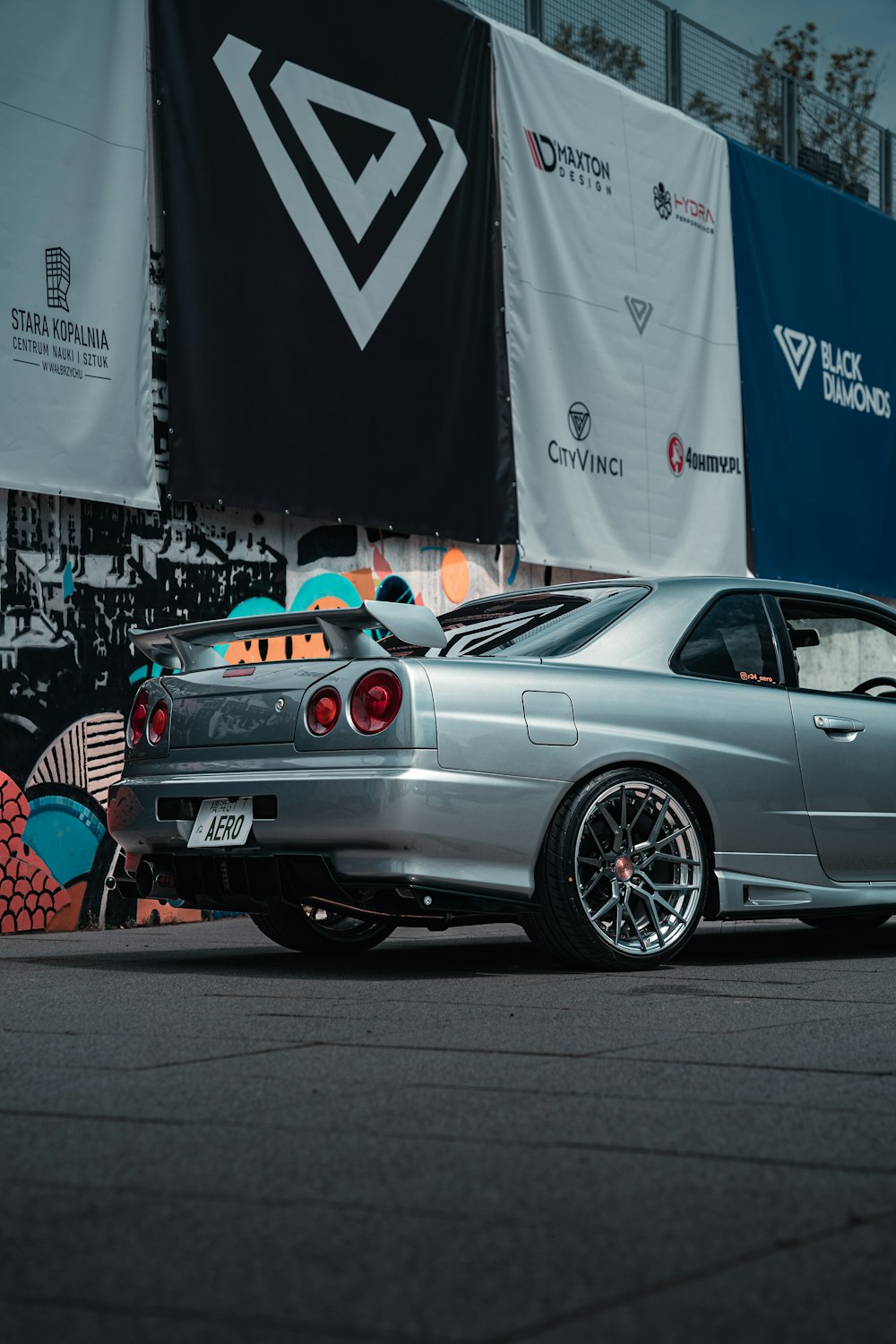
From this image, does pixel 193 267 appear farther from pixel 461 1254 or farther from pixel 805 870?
pixel 461 1254

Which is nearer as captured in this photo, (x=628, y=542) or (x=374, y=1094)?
(x=374, y=1094)

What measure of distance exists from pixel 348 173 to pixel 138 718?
5.58 m

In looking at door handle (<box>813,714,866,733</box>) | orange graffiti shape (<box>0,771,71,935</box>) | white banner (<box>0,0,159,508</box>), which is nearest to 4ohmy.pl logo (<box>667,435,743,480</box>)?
white banner (<box>0,0,159,508</box>)

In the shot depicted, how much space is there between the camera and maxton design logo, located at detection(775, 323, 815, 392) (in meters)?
14.8

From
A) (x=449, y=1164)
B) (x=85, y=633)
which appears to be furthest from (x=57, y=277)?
(x=449, y=1164)

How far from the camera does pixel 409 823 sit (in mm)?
5293

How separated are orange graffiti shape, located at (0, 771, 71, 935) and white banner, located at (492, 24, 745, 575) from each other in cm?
451

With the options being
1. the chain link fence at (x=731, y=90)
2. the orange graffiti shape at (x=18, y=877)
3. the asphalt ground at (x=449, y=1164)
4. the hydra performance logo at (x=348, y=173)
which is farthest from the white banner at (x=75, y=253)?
the chain link fence at (x=731, y=90)

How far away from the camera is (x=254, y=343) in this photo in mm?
10016

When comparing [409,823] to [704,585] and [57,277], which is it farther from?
[57,277]

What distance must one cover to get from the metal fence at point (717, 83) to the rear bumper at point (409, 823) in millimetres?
8453

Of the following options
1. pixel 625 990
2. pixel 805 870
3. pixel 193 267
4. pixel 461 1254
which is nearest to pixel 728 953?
pixel 805 870

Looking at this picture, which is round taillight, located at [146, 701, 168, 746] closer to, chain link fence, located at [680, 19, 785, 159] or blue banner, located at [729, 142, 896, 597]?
blue banner, located at [729, 142, 896, 597]

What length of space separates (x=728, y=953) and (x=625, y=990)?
5.41ft
